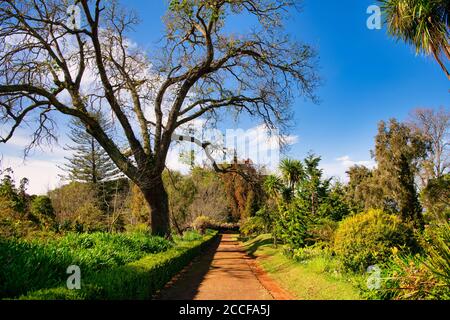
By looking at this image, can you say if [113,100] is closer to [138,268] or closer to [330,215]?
[138,268]

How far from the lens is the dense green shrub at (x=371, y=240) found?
9.12 meters

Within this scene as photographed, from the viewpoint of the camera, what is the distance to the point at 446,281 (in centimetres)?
516

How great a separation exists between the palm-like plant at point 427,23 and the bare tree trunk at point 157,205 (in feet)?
40.7

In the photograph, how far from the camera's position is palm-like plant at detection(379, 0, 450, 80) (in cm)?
1167

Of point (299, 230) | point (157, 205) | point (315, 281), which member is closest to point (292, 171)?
point (299, 230)

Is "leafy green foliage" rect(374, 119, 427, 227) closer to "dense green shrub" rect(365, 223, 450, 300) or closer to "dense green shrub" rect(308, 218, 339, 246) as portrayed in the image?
"dense green shrub" rect(308, 218, 339, 246)

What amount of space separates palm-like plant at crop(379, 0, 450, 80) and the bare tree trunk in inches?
488

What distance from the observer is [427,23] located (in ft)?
39.8

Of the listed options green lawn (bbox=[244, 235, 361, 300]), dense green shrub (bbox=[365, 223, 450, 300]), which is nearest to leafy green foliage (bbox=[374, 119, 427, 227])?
green lawn (bbox=[244, 235, 361, 300])

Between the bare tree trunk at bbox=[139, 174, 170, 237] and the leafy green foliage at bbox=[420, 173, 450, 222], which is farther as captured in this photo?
the leafy green foliage at bbox=[420, 173, 450, 222]

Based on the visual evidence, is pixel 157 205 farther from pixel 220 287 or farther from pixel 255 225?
pixel 255 225

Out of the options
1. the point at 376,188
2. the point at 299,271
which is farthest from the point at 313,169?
the point at 376,188

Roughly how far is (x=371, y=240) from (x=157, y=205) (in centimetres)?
1011
